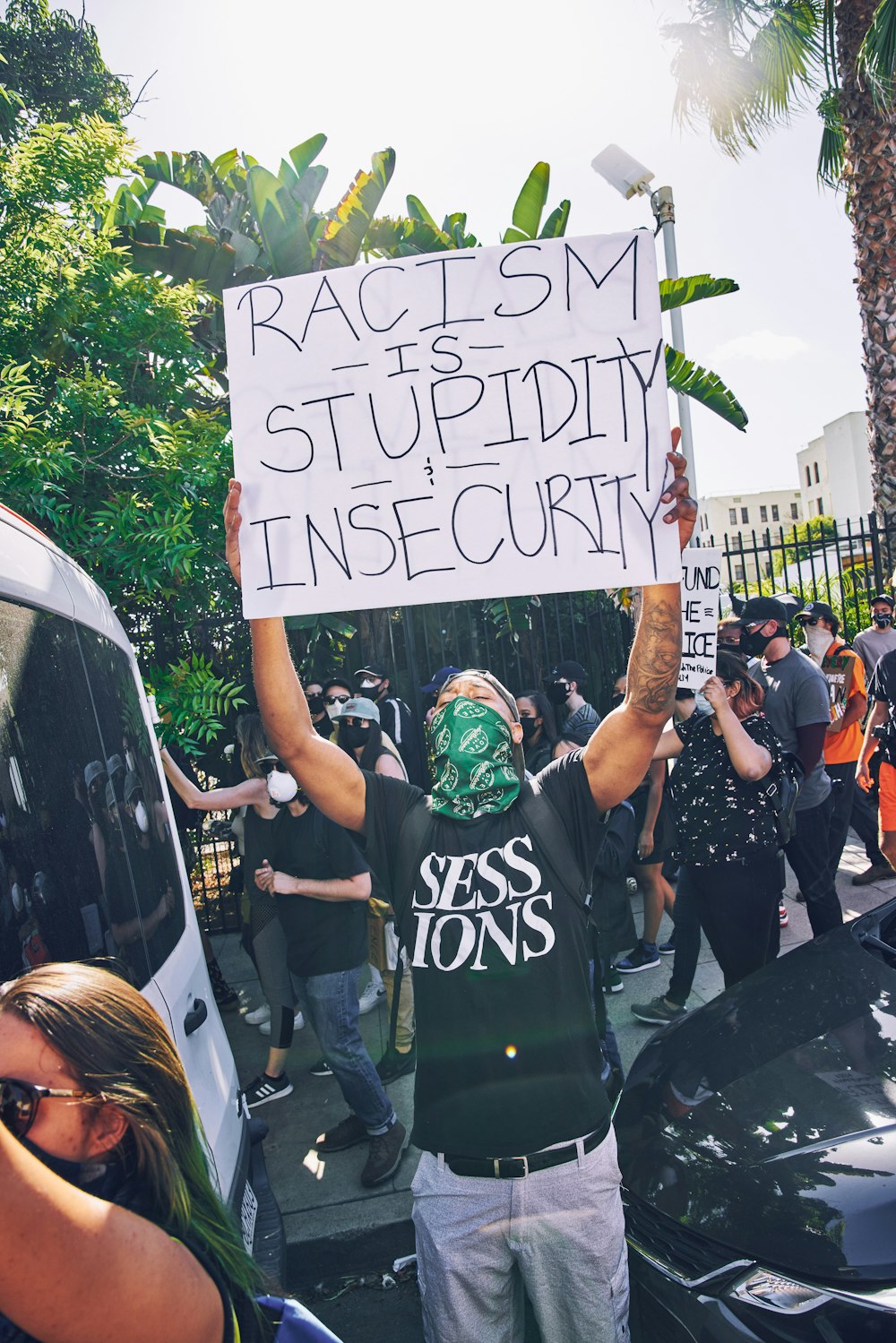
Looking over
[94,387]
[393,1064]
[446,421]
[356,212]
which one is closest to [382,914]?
[393,1064]

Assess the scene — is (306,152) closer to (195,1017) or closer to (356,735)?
(356,735)

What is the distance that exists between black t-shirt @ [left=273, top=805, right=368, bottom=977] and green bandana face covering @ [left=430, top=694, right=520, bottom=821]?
1.82 m

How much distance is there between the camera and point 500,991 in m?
2.09

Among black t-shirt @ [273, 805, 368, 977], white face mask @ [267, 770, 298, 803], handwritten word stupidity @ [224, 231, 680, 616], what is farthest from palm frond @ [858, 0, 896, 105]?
black t-shirt @ [273, 805, 368, 977]

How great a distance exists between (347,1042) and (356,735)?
5.71 ft

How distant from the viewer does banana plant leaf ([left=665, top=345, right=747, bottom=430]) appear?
8.87 metres

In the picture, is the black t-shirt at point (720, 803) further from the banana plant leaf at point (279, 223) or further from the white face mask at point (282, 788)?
the banana plant leaf at point (279, 223)

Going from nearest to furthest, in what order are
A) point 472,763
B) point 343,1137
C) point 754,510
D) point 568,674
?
1. point 472,763
2. point 343,1137
3. point 568,674
4. point 754,510

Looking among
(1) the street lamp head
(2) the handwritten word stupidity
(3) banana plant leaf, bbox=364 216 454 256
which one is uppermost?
(1) the street lamp head

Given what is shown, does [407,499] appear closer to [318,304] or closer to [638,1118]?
[318,304]

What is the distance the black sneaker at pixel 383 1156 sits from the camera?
399 cm

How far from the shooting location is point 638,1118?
2842 millimetres

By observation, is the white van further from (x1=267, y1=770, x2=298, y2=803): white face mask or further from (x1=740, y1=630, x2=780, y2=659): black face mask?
(x1=740, y1=630, x2=780, y2=659): black face mask

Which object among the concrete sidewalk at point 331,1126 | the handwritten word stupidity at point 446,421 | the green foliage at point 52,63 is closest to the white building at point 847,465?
the green foliage at point 52,63
